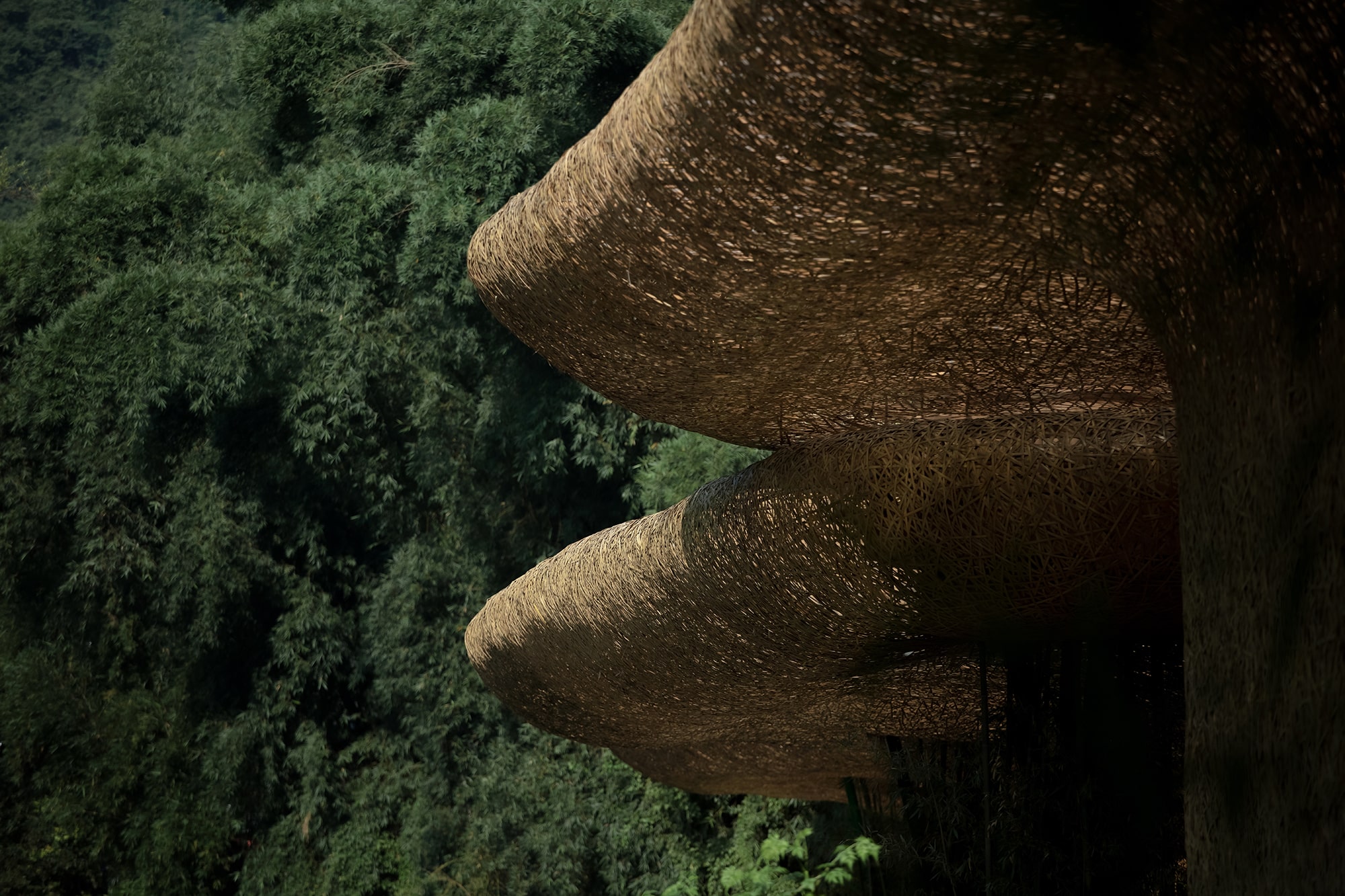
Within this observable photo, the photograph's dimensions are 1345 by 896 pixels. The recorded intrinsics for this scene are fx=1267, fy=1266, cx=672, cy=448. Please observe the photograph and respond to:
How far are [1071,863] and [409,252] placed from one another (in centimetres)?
758

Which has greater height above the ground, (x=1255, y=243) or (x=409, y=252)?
(x=1255, y=243)

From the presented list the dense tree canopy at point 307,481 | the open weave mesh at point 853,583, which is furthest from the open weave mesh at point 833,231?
the dense tree canopy at point 307,481

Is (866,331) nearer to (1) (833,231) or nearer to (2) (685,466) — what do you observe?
(1) (833,231)

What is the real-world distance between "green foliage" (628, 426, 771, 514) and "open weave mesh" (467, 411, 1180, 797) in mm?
3712

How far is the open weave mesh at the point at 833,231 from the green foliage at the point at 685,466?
197 inches

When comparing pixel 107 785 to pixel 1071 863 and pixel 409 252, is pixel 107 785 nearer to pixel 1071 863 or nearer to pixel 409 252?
pixel 409 252

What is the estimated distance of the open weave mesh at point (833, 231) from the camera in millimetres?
1376

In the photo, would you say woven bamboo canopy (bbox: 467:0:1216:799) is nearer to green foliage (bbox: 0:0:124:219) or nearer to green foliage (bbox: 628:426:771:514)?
green foliage (bbox: 628:426:771:514)

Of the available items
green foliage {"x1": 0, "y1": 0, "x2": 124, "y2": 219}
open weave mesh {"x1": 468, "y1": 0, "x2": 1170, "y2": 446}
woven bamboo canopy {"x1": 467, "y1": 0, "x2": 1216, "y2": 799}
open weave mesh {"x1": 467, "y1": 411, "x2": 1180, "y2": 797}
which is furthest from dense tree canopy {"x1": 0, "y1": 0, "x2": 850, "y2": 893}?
green foliage {"x1": 0, "y1": 0, "x2": 124, "y2": 219}

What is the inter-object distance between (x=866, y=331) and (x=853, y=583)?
46cm

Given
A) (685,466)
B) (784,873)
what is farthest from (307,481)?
(784,873)

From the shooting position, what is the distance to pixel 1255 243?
1.30m

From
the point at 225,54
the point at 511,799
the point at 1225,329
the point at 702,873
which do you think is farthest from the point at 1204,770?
the point at 225,54

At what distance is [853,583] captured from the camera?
2271 millimetres
